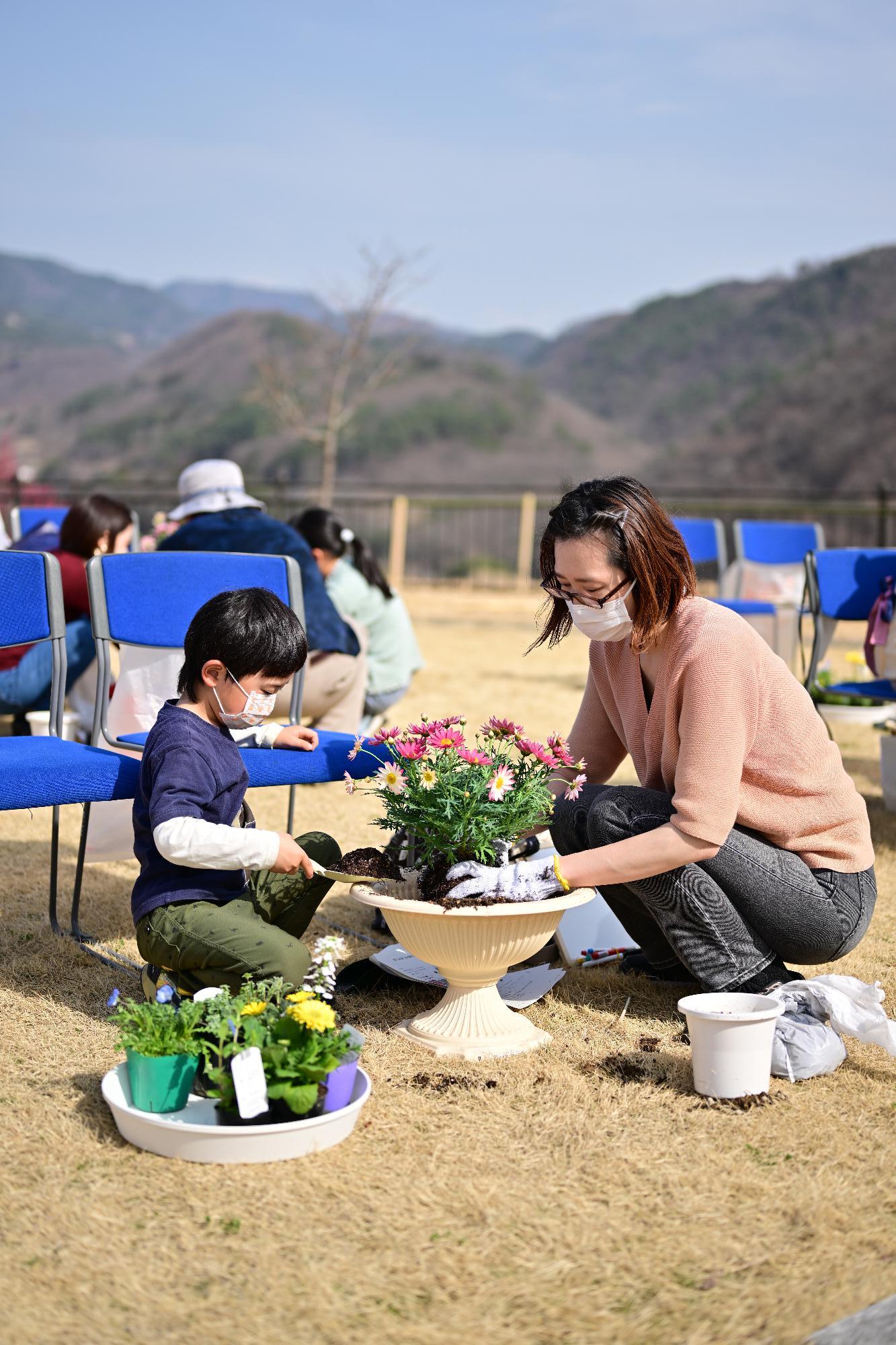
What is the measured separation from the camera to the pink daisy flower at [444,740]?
8.85ft

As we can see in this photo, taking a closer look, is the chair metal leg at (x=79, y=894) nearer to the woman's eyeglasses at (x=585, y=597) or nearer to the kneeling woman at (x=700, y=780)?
the kneeling woman at (x=700, y=780)

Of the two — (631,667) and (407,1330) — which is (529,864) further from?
(407,1330)

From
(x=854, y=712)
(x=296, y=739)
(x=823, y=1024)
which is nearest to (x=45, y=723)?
(x=296, y=739)

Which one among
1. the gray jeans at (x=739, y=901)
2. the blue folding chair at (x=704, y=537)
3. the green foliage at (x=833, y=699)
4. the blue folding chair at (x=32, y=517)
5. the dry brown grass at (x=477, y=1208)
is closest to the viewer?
the dry brown grass at (x=477, y=1208)

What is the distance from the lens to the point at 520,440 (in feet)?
161

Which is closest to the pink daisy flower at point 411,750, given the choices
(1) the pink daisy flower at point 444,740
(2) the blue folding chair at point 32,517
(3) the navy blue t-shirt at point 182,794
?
(1) the pink daisy flower at point 444,740

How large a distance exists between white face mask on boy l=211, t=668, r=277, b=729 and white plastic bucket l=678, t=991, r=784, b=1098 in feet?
3.54

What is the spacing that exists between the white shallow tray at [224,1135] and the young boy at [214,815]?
43cm

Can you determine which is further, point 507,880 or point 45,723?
point 45,723

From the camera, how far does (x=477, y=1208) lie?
81.6 inches

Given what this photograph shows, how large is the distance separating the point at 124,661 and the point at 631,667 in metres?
1.73

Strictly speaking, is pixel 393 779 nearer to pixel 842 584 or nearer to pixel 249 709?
pixel 249 709

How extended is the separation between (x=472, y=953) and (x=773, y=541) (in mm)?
6185

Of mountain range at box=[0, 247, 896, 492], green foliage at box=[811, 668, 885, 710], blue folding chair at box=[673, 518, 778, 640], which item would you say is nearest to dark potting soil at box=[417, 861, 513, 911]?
green foliage at box=[811, 668, 885, 710]
